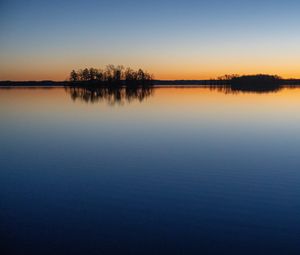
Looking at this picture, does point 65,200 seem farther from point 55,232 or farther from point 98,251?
point 98,251

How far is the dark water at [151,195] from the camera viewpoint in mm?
5766

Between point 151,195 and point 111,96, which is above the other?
point 151,195

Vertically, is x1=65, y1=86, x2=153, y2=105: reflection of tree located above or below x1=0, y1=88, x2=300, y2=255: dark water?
below

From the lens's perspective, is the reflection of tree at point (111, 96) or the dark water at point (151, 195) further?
the reflection of tree at point (111, 96)

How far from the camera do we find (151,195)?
25.9 ft

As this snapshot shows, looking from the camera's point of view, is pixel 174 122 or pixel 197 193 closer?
pixel 197 193

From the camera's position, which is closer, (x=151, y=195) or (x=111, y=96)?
(x=151, y=195)

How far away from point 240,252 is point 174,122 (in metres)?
15.6

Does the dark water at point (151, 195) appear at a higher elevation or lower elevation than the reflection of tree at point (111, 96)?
higher

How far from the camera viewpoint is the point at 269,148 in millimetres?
12961

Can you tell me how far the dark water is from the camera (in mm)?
5766

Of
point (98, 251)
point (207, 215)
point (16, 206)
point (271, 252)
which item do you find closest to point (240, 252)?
point (271, 252)

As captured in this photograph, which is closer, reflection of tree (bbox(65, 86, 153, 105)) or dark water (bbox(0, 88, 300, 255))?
dark water (bbox(0, 88, 300, 255))

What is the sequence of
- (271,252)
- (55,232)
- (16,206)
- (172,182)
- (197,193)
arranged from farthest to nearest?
(172,182) < (197,193) < (16,206) < (55,232) < (271,252)
